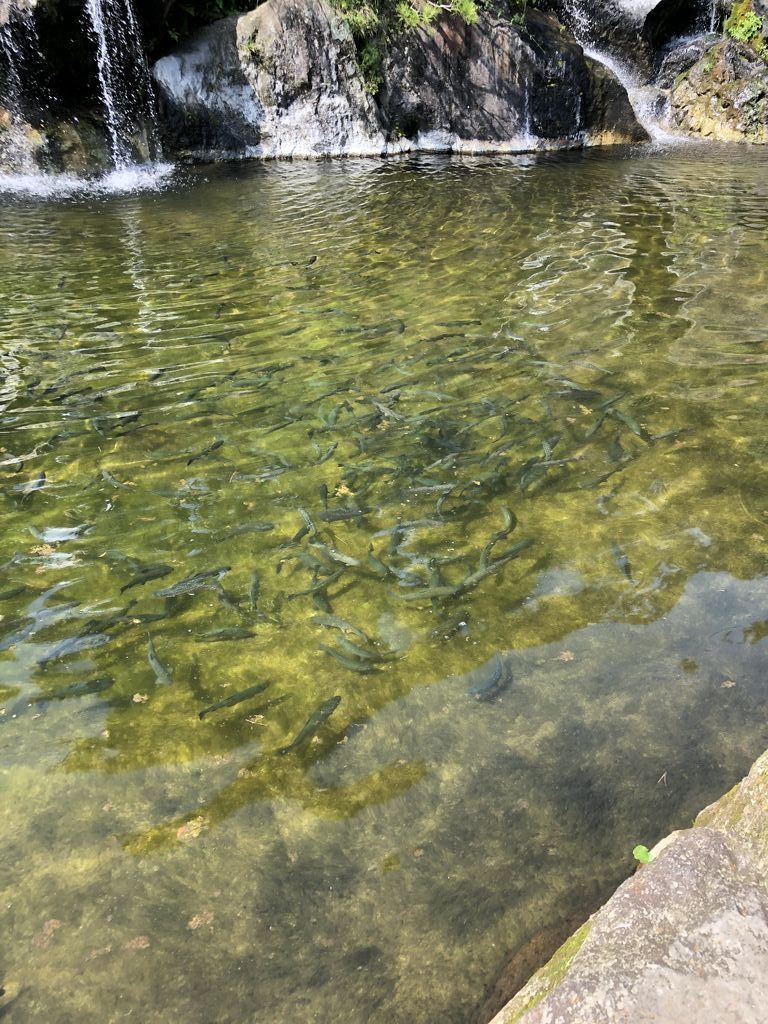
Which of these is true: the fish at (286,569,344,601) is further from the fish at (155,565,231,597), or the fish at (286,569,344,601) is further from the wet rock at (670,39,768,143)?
the wet rock at (670,39,768,143)

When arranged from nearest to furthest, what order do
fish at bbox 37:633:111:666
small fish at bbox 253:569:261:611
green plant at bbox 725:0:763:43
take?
1. fish at bbox 37:633:111:666
2. small fish at bbox 253:569:261:611
3. green plant at bbox 725:0:763:43

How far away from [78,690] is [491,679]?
1572mm

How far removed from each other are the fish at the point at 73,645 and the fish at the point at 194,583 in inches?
12.5

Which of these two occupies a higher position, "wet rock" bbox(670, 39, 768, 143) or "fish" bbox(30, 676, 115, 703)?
"wet rock" bbox(670, 39, 768, 143)

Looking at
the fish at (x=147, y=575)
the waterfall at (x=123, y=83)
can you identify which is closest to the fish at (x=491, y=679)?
the fish at (x=147, y=575)

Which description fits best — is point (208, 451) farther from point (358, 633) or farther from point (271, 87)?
point (271, 87)

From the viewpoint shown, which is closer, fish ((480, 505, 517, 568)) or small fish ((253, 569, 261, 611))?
small fish ((253, 569, 261, 611))

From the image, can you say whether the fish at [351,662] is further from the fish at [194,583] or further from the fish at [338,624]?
the fish at [194,583]

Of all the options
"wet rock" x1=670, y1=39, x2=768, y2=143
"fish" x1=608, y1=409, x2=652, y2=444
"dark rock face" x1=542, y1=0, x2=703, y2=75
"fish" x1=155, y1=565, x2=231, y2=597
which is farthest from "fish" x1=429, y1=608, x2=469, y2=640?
"dark rock face" x1=542, y1=0, x2=703, y2=75

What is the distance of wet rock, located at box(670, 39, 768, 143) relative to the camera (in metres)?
15.1

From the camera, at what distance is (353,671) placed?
2.93m

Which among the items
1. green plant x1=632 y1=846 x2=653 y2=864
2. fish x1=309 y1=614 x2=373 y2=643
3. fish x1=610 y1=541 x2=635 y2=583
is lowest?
green plant x1=632 y1=846 x2=653 y2=864

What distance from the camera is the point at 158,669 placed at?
9.72 feet

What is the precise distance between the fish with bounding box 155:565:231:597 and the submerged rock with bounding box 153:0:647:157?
43.6 feet
